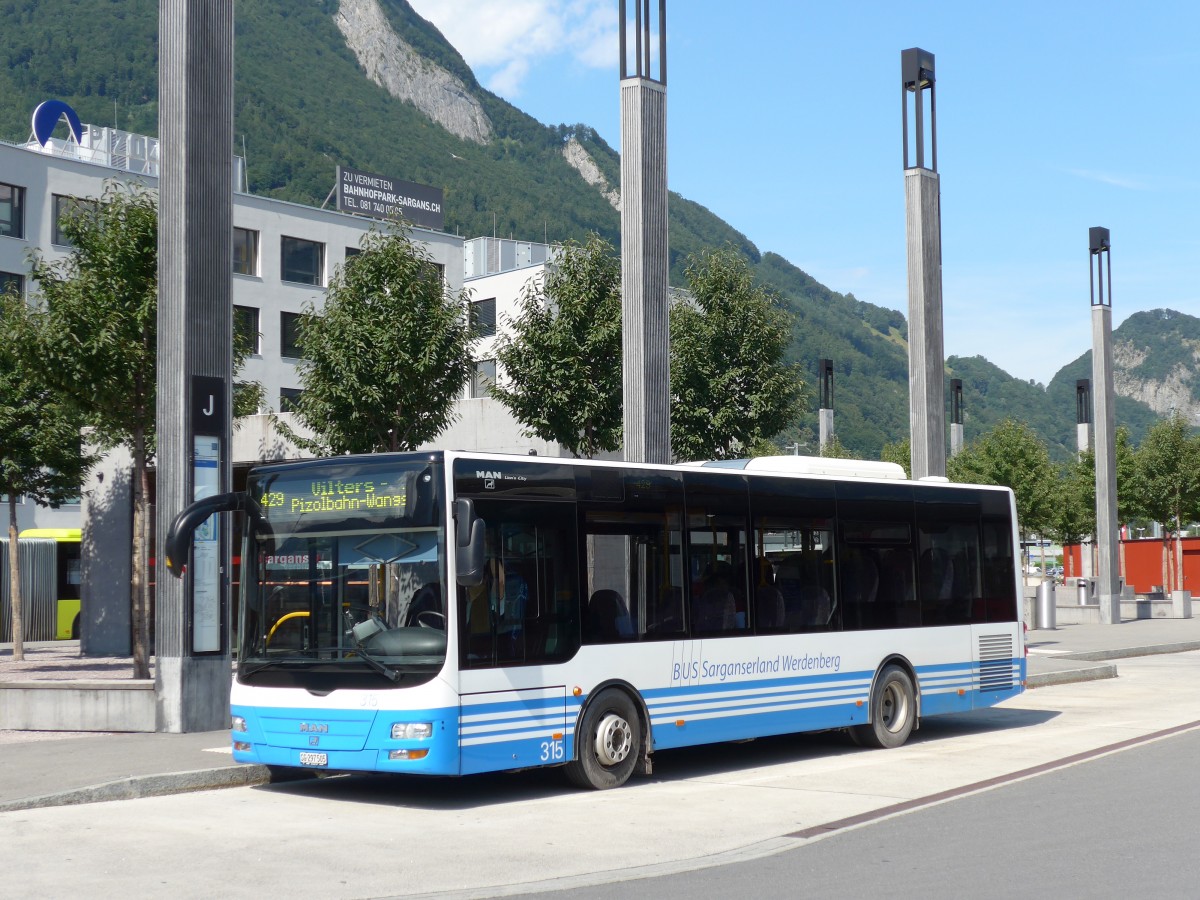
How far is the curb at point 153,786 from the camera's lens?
11039 millimetres

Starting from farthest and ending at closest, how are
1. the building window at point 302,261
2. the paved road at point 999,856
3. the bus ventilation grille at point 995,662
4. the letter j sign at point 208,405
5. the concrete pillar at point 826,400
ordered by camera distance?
the building window at point 302,261
the concrete pillar at point 826,400
the bus ventilation grille at point 995,662
the letter j sign at point 208,405
the paved road at point 999,856

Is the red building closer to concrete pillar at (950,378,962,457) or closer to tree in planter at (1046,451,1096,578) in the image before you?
tree in planter at (1046,451,1096,578)

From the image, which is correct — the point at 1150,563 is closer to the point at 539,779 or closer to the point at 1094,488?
the point at 1094,488

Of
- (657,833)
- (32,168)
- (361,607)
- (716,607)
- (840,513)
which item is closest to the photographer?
(657,833)

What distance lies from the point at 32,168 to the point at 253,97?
352 ft

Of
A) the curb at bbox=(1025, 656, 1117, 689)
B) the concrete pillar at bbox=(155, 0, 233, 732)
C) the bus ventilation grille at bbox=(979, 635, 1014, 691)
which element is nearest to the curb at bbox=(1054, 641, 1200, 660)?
the curb at bbox=(1025, 656, 1117, 689)

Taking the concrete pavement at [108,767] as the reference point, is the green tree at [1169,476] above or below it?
above

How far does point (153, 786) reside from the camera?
38.2 feet

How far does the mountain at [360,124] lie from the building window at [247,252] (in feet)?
230

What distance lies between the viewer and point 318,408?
24.9 m

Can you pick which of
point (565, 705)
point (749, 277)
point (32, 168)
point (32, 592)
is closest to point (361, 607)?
point (565, 705)

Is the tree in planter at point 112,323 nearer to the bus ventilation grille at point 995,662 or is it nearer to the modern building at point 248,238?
the bus ventilation grille at point 995,662

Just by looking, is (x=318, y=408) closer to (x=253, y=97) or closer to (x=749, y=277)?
(x=749, y=277)

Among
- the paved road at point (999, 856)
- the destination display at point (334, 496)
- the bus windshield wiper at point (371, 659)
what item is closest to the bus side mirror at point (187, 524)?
the destination display at point (334, 496)
